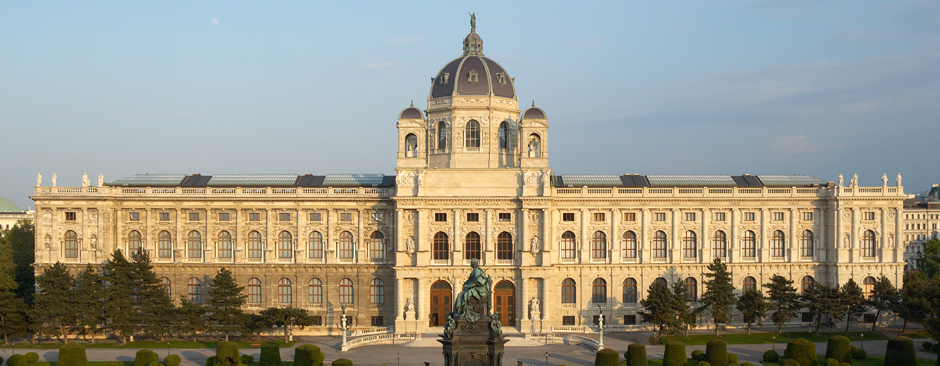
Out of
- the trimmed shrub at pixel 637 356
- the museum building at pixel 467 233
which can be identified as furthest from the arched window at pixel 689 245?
the trimmed shrub at pixel 637 356

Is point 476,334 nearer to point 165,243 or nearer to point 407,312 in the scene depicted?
point 407,312

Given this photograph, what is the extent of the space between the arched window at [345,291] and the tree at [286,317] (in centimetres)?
612

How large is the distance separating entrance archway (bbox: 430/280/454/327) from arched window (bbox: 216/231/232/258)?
17796 millimetres

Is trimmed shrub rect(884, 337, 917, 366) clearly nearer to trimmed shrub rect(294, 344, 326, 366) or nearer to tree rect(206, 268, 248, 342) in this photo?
trimmed shrub rect(294, 344, 326, 366)

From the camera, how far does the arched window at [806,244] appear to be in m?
88.0

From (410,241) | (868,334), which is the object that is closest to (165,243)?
(410,241)

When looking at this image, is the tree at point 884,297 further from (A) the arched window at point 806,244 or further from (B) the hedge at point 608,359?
(B) the hedge at point 608,359

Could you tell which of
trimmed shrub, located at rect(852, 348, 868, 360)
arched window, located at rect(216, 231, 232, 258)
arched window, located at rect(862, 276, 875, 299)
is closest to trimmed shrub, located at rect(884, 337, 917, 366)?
trimmed shrub, located at rect(852, 348, 868, 360)

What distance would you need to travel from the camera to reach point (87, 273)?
3123 inches

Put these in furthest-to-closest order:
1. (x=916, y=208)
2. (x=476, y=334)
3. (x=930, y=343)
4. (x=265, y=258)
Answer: (x=916, y=208)
(x=265, y=258)
(x=930, y=343)
(x=476, y=334)

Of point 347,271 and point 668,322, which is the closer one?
point 668,322

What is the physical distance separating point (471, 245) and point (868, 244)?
33778 mm

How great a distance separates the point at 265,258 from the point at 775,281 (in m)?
41.9

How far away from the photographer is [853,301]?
3145 inches
